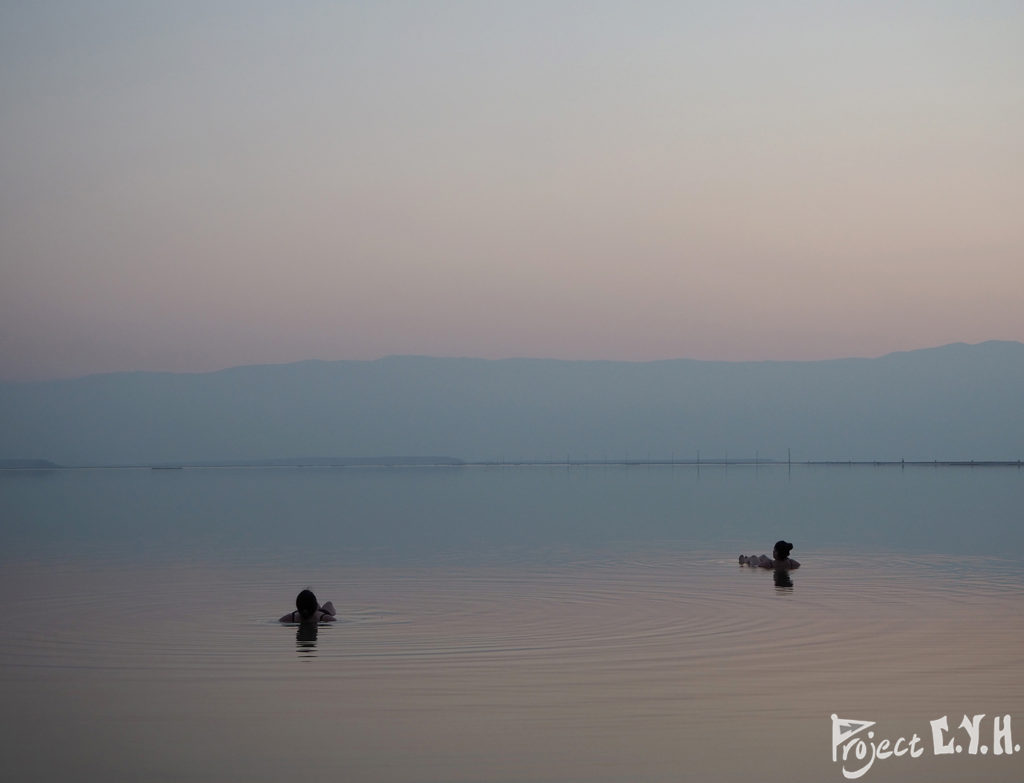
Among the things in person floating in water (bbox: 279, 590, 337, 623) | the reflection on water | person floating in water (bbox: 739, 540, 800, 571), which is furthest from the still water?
person floating in water (bbox: 739, 540, 800, 571)

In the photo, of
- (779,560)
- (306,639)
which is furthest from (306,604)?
(779,560)

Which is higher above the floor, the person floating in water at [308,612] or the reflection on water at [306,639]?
the person floating in water at [308,612]

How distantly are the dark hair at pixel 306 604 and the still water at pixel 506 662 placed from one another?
0.35 m

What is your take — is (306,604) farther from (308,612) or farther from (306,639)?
(306,639)

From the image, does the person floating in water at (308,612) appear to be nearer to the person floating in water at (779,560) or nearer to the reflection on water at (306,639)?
the reflection on water at (306,639)

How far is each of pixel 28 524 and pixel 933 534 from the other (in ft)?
132

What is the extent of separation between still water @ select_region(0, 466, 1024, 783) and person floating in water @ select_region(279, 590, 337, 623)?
1.10 feet

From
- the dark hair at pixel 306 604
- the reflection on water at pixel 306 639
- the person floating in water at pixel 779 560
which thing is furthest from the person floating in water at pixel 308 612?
the person floating in water at pixel 779 560

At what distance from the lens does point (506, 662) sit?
20.0 meters

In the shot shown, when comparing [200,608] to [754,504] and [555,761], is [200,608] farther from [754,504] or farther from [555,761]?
[754,504]

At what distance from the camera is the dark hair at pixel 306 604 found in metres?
23.3

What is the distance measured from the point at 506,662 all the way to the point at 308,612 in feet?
17.1

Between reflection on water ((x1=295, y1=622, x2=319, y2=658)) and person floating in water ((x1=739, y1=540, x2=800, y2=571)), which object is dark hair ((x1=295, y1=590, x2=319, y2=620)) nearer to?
reflection on water ((x1=295, y1=622, x2=319, y2=658))

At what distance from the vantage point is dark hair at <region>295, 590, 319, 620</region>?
2334cm
